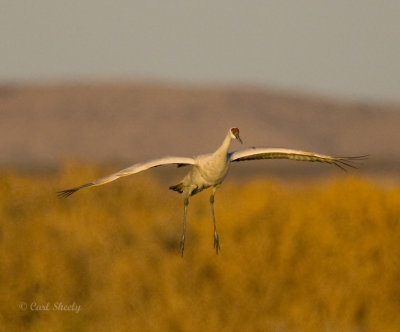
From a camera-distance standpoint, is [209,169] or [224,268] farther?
[224,268]

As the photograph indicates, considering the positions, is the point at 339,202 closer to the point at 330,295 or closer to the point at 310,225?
the point at 310,225

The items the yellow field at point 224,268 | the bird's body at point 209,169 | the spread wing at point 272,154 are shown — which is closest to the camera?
the bird's body at point 209,169

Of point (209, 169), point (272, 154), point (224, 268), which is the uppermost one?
point (272, 154)

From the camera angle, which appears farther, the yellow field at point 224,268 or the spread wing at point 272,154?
the yellow field at point 224,268

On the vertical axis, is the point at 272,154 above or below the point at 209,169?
above

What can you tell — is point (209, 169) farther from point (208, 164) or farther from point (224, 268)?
point (224, 268)

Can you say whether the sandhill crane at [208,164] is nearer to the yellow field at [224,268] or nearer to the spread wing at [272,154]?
the spread wing at [272,154]

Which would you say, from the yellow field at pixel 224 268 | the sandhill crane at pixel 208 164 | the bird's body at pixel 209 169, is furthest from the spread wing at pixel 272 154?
the yellow field at pixel 224 268

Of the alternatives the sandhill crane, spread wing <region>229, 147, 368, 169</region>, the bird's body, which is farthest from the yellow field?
the bird's body

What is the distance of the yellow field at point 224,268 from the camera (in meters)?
29.6

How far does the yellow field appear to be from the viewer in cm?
2962

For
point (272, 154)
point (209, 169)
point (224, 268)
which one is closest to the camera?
point (209, 169)

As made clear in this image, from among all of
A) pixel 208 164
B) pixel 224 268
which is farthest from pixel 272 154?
pixel 224 268

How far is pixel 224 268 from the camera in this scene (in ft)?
99.1
